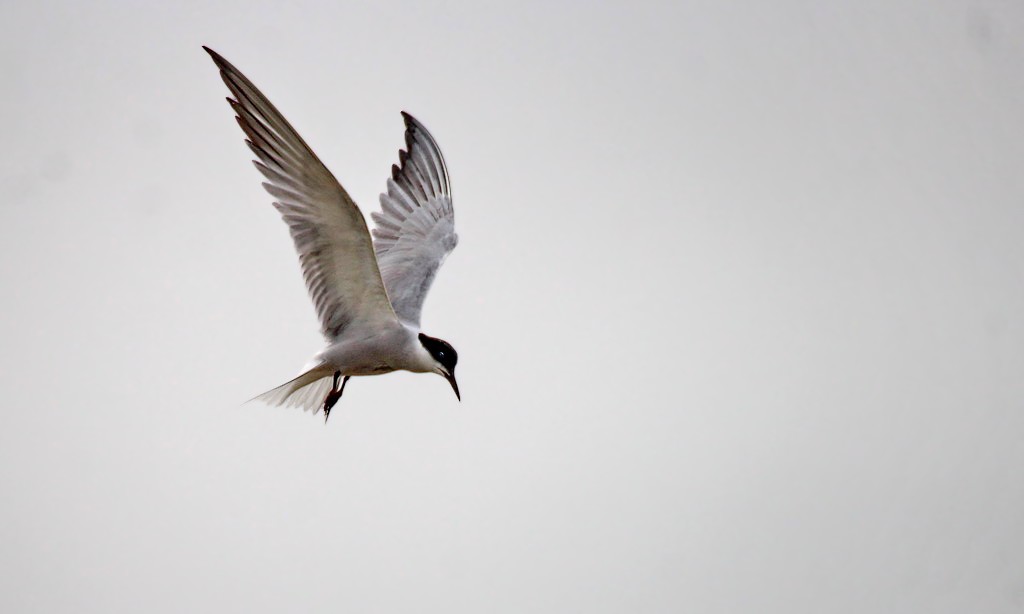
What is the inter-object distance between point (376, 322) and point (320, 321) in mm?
240

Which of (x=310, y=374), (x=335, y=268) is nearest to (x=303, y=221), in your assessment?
(x=335, y=268)

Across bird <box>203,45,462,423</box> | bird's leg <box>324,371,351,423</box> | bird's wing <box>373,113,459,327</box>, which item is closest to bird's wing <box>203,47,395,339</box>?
bird <box>203,45,462,423</box>

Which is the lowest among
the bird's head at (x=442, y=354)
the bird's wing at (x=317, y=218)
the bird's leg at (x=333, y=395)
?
the bird's leg at (x=333, y=395)

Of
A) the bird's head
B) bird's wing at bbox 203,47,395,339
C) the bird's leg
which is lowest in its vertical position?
the bird's leg

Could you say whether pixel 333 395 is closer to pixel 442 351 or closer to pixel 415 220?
pixel 442 351

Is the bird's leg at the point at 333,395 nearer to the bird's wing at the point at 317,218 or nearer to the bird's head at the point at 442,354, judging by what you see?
the bird's wing at the point at 317,218

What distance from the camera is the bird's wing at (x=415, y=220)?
17.9 feet

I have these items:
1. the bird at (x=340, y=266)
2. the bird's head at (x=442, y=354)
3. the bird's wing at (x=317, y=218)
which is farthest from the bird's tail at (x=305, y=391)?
the bird's head at (x=442, y=354)

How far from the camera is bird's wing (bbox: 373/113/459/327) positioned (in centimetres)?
545

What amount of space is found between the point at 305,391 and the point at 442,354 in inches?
30.9

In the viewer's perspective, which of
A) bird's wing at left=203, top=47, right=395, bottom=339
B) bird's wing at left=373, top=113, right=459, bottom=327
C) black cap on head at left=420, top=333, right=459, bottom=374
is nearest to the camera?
bird's wing at left=203, top=47, right=395, bottom=339

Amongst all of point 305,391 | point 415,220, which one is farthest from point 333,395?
point 415,220

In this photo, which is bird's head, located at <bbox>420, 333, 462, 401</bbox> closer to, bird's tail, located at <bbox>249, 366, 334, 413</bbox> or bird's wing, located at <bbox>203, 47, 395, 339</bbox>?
bird's wing, located at <bbox>203, 47, 395, 339</bbox>

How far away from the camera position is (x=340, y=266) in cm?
455
